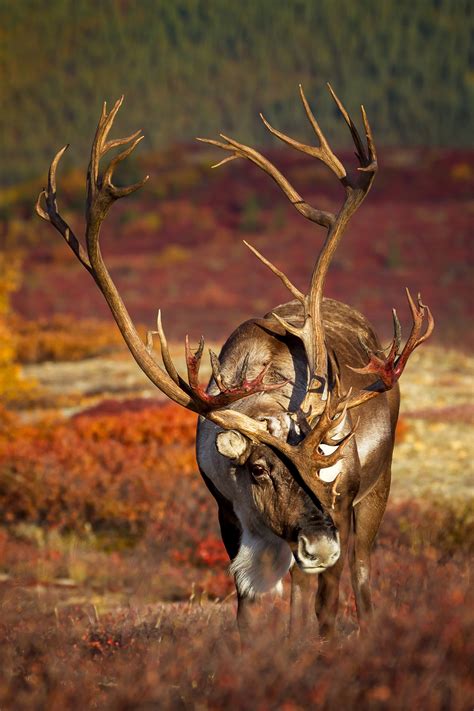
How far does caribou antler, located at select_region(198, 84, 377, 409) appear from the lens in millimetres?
5793

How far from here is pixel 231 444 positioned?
17.2 ft

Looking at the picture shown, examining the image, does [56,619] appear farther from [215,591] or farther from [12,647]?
[215,591]

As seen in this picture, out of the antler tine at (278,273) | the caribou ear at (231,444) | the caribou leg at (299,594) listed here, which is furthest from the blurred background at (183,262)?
the antler tine at (278,273)

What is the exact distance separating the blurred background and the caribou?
1.47 feet

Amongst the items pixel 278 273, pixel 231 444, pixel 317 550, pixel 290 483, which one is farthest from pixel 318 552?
pixel 278 273

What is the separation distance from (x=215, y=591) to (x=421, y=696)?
4.46 meters

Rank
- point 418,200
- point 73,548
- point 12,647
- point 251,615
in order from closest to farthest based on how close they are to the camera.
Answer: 1. point 12,647
2. point 251,615
3. point 73,548
4. point 418,200

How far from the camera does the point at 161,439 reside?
12422mm

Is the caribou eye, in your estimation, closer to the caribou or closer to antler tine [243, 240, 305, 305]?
the caribou

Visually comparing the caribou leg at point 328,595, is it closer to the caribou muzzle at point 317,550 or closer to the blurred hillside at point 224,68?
the caribou muzzle at point 317,550

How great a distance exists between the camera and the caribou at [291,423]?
5.12m

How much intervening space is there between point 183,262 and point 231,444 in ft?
98.7

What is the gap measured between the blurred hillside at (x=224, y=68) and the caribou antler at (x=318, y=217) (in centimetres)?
5292

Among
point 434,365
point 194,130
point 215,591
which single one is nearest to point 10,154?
point 194,130
